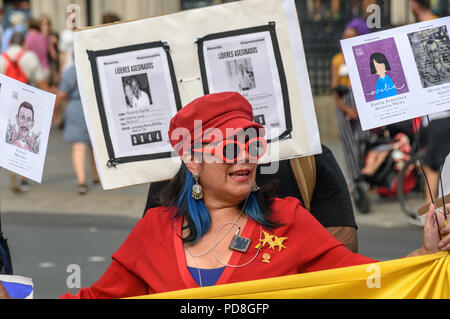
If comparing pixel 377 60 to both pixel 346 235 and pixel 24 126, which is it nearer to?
pixel 346 235

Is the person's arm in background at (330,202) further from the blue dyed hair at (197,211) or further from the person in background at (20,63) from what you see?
the person in background at (20,63)

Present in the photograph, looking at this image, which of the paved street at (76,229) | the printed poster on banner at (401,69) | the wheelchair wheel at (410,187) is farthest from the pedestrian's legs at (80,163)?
the printed poster on banner at (401,69)

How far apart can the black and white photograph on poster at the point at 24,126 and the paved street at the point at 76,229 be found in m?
3.34

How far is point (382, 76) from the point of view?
10.6 feet

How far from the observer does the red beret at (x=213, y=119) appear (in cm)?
290

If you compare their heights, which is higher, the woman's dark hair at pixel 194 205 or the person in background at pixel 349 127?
the person in background at pixel 349 127

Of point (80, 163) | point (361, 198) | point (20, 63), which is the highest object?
point (20, 63)

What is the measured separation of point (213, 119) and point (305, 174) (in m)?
0.77

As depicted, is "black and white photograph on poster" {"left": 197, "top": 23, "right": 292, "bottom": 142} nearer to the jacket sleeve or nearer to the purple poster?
the purple poster

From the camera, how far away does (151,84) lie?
3500mm

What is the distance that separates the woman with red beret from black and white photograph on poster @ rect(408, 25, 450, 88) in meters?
0.58

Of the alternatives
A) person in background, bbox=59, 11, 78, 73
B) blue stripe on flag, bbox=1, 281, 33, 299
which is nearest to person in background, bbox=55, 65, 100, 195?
person in background, bbox=59, 11, 78, 73

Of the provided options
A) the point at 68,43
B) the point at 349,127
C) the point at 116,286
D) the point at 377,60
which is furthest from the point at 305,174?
the point at 68,43

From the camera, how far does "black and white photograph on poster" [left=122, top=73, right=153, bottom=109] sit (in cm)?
349
